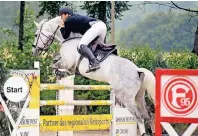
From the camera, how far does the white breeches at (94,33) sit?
7957mm

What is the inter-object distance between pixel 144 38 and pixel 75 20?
102 feet

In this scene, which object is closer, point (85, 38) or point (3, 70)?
point (3, 70)

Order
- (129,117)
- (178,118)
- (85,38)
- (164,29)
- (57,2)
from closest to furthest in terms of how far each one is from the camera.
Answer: (178,118) → (85,38) → (129,117) → (57,2) → (164,29)

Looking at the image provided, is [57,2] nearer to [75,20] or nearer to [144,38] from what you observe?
[75,20]

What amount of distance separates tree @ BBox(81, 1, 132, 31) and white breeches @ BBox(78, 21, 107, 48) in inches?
444

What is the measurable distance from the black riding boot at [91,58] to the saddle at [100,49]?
88 millimetres

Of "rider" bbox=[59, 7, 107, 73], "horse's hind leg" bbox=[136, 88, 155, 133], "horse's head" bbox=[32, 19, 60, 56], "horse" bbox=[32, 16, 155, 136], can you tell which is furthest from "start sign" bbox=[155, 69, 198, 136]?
"horse's head" bbox=[32, 19, 60, 56]

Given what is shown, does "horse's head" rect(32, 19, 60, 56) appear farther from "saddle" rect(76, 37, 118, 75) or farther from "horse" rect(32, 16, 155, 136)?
"saddle" rect(76, 37, 118, 75)

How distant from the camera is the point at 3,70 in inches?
284

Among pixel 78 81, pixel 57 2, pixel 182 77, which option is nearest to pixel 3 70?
pixel 182 77

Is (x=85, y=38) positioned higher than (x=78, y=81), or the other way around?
(x=85, y=38)

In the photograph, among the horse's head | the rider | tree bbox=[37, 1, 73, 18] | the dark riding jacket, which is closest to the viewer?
the rider

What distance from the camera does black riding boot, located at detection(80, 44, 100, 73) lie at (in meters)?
7.76

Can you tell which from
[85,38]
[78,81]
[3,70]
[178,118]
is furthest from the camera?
[78,81]
